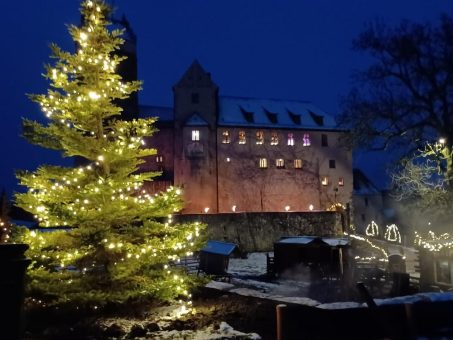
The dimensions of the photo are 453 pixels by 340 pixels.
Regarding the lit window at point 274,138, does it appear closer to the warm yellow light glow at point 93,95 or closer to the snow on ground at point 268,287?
the snow on ground at point 268,287

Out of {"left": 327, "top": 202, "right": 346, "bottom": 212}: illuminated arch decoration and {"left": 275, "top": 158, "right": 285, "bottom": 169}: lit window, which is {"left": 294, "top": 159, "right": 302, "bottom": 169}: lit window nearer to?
{"left": 275, "top": 158, "right": 285, "bottom": 169}: lit window

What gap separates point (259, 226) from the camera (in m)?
40.8

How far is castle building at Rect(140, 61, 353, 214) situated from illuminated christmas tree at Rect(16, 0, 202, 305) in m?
38.7

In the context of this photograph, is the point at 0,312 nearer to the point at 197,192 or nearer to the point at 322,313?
the point at 322,313

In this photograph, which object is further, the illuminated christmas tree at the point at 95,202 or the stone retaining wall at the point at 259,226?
the stone retaining wall at the point at 259,226

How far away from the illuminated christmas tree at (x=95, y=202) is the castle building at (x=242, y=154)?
127ft

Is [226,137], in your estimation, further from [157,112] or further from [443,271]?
[443,271]

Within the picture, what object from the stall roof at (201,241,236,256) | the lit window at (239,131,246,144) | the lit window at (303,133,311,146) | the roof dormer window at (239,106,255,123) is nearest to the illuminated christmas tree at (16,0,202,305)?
the stall roof at (201,241,236,256)

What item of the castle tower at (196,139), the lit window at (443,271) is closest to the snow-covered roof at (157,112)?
the castle tower at (196,139)

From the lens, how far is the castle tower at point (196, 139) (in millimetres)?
49719

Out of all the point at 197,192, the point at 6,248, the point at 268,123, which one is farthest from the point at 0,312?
the point at 268,123

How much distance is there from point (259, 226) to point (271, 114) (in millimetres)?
20403

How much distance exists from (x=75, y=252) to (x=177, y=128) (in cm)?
Result: 4249

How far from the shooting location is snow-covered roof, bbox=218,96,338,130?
53.9 m
